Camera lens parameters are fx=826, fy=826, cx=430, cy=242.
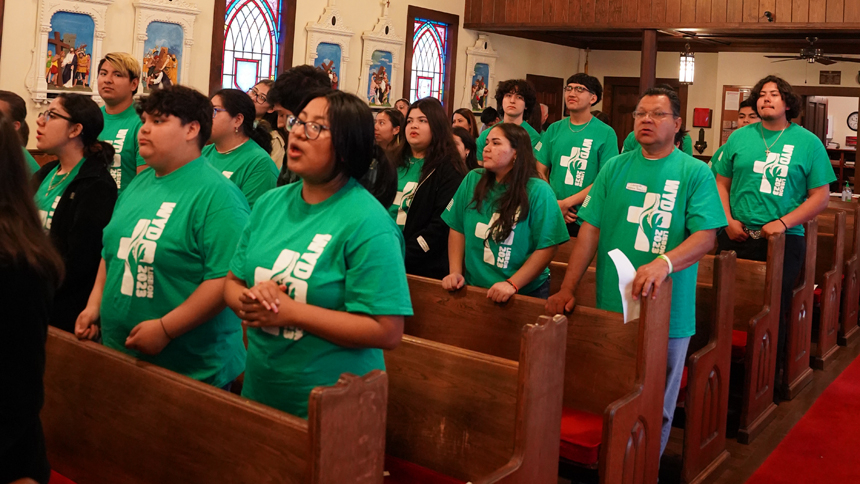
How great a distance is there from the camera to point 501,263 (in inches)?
134

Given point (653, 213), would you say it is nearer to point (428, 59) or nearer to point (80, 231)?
point (80, 231)

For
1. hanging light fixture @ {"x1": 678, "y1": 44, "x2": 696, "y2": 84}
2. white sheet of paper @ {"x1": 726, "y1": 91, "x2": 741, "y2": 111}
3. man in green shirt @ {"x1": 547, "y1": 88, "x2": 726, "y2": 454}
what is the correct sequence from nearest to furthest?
1. man in green shirt @ {"x1": 547, "y1": 88, "x2": 726, "y2": 454}
2. hanging light fixture @ {"x1": 678, "y1": 44, "x2": 696, "y2": 84}
3. white sheet of paper @ {"x1": 726, "y1": 91, "x2": 741, "y2": 111}

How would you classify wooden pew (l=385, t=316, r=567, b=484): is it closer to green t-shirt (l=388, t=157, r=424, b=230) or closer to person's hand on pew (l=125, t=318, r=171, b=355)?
person's hand on pew (l=125, t=318, r=171, b=355)

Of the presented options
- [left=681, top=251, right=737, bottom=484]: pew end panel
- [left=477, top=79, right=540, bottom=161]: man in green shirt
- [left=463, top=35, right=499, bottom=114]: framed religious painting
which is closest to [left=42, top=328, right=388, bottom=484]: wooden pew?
[left=681, top=251, right=737, bottom=484]: pew end panel

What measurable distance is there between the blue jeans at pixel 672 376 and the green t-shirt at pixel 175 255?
5.63 feet

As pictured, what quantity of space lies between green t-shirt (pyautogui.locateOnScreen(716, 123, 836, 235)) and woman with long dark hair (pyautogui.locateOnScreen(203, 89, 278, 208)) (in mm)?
2577

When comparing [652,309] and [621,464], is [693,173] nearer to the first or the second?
[652,309]

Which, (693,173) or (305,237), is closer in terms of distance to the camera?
(305,237)

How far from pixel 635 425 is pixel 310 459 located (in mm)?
1601

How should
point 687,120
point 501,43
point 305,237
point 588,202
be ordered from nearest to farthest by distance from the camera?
1. point 305,237
2. point 588,202
3. point 501,43
4. point 687,120

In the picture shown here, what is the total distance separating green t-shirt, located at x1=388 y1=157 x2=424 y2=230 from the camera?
3.96m

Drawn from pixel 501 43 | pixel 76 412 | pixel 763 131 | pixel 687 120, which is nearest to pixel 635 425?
pixel 76 412

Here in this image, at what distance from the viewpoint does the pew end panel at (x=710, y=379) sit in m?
3.39

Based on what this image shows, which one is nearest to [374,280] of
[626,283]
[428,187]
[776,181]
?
[626,283]
